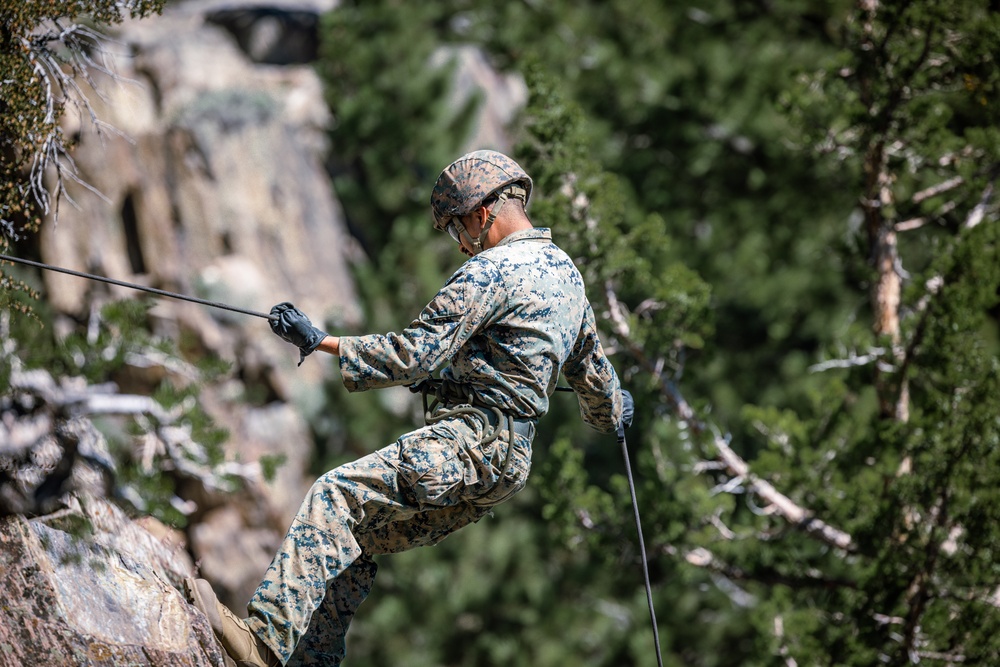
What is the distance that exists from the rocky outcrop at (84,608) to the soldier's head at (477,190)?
1.70m

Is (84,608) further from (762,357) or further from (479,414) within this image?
(762,357)

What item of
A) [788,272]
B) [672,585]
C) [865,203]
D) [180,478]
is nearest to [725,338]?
[788,272]

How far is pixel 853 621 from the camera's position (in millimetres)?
7164

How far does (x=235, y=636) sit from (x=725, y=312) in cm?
901

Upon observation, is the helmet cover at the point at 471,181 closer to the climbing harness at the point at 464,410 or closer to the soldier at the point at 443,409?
the soldier at the point at 443,409

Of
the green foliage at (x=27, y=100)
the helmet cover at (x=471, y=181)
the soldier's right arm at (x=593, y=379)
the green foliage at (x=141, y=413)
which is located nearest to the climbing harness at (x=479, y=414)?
the soldier's right arm at (x=593, y=379)

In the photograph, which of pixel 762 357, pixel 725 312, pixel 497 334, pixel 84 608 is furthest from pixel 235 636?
pixel 762 357

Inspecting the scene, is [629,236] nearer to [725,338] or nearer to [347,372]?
[347,372]

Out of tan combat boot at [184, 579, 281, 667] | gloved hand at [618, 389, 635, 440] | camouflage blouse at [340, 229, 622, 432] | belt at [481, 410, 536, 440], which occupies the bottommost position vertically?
gloved hand at [618, 389, 635, 440]

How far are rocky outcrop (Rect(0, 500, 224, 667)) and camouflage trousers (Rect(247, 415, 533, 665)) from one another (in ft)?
0.94

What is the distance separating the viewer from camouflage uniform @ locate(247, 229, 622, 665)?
390cm

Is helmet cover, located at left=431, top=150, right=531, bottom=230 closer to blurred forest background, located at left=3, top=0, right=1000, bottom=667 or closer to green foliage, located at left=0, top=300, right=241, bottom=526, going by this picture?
blurred forest background, located at left=3, top=0, right=1000, bottom=667

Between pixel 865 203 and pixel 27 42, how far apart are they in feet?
17.5

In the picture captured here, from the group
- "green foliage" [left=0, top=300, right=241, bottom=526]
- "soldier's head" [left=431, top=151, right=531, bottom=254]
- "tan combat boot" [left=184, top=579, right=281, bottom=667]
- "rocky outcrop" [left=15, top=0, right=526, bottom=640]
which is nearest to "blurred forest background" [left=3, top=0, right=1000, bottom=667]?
"green foliage" [left=0, top=300, right=241, bottom=526]
